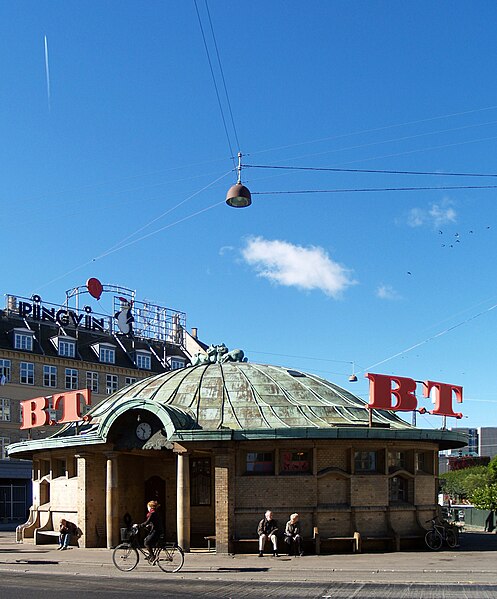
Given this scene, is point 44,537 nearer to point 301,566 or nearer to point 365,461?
point 365,461

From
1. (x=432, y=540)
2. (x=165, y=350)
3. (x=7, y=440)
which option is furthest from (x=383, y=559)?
(x=165, y=350)

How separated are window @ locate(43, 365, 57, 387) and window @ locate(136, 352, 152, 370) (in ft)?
34.7

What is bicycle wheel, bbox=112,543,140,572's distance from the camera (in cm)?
2378

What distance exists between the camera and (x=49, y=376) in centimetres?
7038

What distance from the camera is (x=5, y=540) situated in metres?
38.0

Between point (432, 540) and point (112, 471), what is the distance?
38.0ft

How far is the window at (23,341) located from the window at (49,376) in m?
2.26

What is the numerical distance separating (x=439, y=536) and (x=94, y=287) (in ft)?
179

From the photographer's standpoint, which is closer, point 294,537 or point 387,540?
point 294,537

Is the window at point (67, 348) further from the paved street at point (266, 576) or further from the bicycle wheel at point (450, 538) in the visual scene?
the bicycle wheel at point (450, 538)

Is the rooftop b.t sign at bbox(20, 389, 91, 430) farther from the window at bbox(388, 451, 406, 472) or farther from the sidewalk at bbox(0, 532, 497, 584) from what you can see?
the window at bbox(388, 451, 406, 472)

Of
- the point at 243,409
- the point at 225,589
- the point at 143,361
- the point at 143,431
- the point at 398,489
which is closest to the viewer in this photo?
the point at 225,589

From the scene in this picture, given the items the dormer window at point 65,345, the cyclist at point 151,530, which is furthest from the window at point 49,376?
the cyclist at point 151,530

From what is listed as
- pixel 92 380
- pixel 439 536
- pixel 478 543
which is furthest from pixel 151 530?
pixel 92 380
